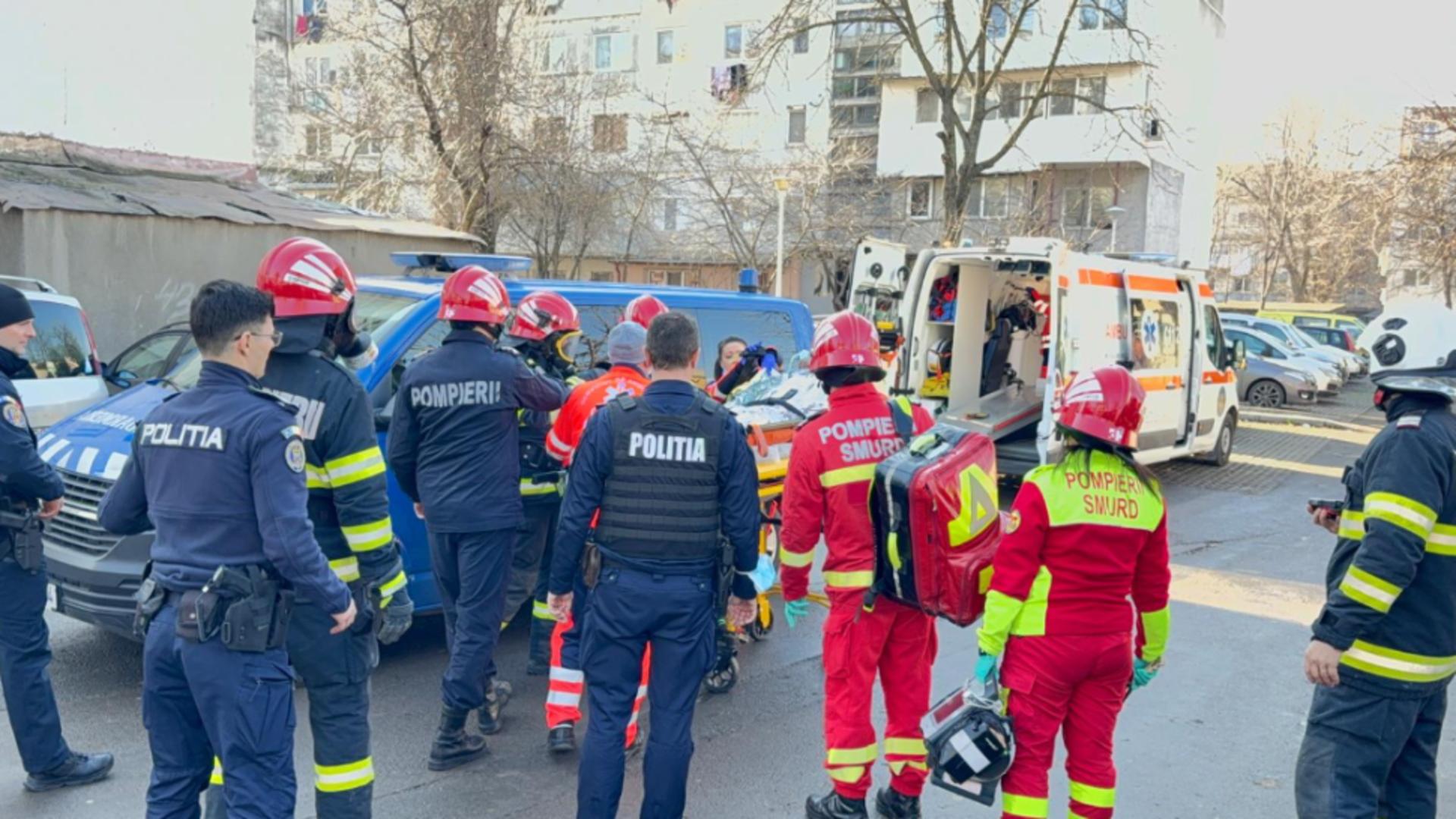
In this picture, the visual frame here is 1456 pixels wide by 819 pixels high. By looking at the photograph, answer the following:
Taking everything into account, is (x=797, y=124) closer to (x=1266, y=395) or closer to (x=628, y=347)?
(x=1266, y=395)

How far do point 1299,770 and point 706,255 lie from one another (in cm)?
3290

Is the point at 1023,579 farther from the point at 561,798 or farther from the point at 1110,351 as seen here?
the point at 1110,351

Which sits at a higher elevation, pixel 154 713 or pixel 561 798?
pixel 154 713

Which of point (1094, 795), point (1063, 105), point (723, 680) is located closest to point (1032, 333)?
point (723, 680)

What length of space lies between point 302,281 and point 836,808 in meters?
2.80

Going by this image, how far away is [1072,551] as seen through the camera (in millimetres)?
3562

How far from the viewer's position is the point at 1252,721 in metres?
5.72

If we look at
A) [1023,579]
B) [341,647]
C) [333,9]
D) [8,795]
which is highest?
[333,9]

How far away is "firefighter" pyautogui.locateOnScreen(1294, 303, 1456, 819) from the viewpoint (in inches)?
130

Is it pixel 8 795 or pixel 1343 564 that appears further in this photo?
pixel 8 795

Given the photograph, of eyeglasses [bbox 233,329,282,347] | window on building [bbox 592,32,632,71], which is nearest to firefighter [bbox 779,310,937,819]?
eyeglasses [bbox 233,329,282,347]

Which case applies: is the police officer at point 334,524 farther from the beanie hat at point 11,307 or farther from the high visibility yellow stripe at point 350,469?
the beanie hat at point 11,307

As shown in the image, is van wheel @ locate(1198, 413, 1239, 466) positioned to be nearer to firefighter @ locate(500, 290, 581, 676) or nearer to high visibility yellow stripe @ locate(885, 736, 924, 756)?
firefighter @ locate(500, 290, 581, 676)

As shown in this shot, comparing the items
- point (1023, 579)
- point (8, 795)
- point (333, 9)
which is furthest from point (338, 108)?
point (1023, 579)
